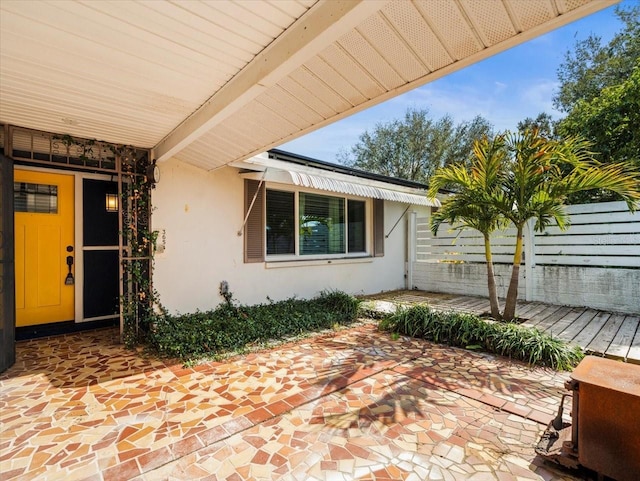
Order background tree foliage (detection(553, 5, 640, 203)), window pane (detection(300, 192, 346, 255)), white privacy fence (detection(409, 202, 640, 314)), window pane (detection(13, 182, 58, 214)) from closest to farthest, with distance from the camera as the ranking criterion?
window pane (detection(13, 182, 58, 214)) < white privacy fence (detection(409, 202, 640, 314)) < background tree foliage (detection(553, 5, 640, 203)) < window pane (detection(300, 192, 346, 255))

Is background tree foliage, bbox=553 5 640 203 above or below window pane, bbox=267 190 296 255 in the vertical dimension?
above

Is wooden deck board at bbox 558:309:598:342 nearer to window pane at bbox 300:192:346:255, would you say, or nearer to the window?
the window

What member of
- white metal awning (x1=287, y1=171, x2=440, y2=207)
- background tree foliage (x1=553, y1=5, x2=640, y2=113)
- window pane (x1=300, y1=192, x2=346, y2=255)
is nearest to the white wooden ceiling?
white metal awning (x1=287, y1=171, x2=440, y2=207)

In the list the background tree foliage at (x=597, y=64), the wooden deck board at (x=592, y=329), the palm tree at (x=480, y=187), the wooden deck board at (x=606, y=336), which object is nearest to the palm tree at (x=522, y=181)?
the palm tree at (x=480, y=187)

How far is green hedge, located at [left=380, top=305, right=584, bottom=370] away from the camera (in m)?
5.01

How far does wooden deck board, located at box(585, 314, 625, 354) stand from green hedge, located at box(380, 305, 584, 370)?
335 millimetres

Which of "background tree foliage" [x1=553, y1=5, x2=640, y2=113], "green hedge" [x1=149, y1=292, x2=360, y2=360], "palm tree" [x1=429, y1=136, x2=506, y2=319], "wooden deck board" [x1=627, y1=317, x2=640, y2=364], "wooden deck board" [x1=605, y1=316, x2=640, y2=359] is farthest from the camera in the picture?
"background tree foliage" [x1=553, y1=5, x2=640, y2=113]

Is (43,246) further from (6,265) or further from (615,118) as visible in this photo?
(615,118)

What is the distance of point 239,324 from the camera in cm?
631

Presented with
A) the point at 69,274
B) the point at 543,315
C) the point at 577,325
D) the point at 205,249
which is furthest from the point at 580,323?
the point at 69,274

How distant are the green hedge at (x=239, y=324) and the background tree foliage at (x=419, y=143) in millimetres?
19073

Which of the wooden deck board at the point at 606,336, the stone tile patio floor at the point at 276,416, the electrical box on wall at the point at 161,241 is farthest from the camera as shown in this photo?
the electrical box on wall at the point at 161,241

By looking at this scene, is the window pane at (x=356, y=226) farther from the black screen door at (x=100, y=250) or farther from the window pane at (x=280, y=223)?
the black screen door at (x=100, y=250)

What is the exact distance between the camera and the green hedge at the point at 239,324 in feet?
18.1
